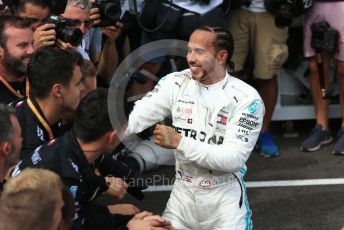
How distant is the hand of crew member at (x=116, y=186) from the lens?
394cm

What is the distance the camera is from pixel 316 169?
5.56m

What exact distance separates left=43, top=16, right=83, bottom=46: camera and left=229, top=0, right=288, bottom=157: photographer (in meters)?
1.84

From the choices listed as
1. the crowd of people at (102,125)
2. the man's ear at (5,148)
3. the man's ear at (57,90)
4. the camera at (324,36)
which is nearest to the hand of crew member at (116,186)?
the crowd of people at (102,125)

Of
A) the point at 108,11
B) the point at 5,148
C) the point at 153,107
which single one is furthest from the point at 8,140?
the point at 108,11

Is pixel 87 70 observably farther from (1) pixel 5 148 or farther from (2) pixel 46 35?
(1) pixel 5 148

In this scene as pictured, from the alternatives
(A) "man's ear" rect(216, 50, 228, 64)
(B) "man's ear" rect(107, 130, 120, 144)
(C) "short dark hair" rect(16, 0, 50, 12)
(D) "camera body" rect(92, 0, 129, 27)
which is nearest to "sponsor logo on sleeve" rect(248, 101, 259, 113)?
(A) "man's ear" rect(216, 50, 228, 64)

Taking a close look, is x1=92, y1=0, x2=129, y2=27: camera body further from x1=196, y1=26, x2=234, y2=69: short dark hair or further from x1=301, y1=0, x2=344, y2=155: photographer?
Answer: x1=301, y1=0, x2=344, y2=155: photographer

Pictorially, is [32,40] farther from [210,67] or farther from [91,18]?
[210,67]

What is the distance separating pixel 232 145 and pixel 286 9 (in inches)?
85.2

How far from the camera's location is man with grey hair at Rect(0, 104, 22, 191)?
325 cm

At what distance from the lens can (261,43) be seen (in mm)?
5926

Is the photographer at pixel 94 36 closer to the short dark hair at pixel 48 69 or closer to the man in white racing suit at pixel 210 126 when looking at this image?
the short dark hair at pixel 48 69

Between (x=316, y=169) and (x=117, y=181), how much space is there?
2.13 m

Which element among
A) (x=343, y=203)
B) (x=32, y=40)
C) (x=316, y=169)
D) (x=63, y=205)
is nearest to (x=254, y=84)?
(x=316, y=169)
